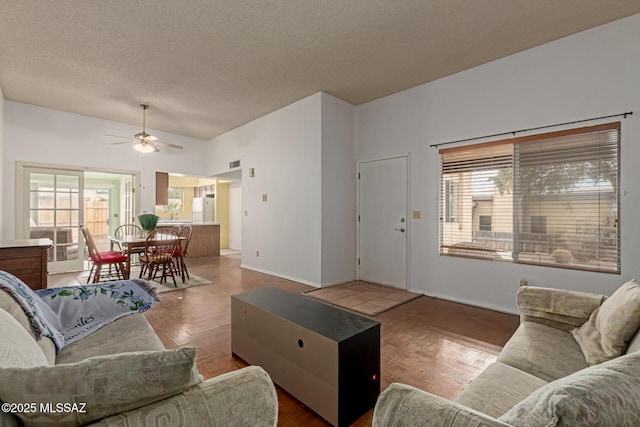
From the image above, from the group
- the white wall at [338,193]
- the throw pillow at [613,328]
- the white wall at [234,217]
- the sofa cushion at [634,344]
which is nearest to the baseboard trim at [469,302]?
the white wall at [338,193]

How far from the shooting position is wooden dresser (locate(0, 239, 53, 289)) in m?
2.78

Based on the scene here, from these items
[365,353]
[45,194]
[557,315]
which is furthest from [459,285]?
[45,194]

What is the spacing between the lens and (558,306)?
70.9 inches

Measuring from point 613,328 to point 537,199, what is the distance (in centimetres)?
217

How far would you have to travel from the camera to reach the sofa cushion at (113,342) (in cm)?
143

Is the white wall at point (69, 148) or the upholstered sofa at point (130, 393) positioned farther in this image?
the white wall at point (69, 148)

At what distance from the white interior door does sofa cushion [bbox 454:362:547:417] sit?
2923 mm

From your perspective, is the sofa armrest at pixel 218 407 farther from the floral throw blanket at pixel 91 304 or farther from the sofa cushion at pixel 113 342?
the floral throw blanket at pixel 91 304

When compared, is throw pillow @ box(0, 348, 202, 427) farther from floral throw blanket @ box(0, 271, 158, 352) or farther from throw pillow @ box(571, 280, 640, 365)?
throw pillow @ box(571, 280, 640, 365)

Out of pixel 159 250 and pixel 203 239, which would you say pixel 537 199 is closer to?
pixel 159 250

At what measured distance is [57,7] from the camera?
2.52 metres

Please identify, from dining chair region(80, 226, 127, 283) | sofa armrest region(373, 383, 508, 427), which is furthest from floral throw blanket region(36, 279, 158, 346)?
dining chair region(80, 226, 127, 283)

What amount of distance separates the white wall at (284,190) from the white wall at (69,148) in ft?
5.96

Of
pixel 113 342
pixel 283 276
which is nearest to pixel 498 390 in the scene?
pixel 113 342
